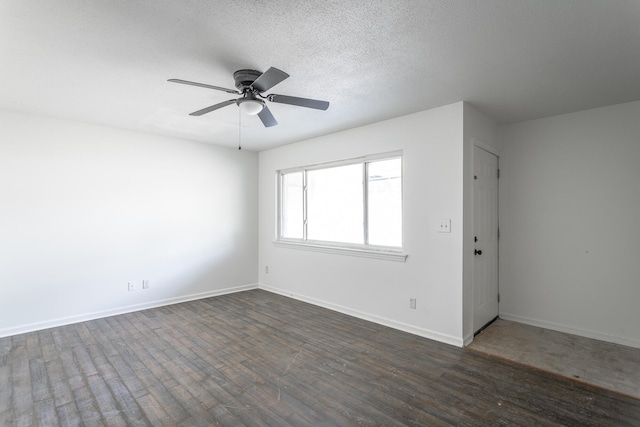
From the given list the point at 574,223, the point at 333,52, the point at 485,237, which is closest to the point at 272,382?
the point at 333,52

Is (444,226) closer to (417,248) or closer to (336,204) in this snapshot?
(417,248)

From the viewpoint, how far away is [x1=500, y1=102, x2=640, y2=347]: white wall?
3.08 m

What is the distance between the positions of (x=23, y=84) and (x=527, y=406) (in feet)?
15.3

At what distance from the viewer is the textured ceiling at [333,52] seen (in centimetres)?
170

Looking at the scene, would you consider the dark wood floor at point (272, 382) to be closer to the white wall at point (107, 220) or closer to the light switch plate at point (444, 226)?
the white wall at point (107, 220)

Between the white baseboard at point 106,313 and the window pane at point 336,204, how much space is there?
1758 millimetres

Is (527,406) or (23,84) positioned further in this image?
(23,84)

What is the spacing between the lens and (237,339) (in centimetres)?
324

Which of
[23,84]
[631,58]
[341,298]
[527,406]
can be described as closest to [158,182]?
[23,84]

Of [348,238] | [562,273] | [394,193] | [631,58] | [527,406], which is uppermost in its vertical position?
[631,58]

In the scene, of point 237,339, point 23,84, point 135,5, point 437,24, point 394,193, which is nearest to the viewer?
point 135,5

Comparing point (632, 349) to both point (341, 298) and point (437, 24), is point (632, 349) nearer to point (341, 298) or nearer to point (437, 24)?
point (341, 298)

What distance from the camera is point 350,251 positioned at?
405 cm

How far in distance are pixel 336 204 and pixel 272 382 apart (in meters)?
2.56
